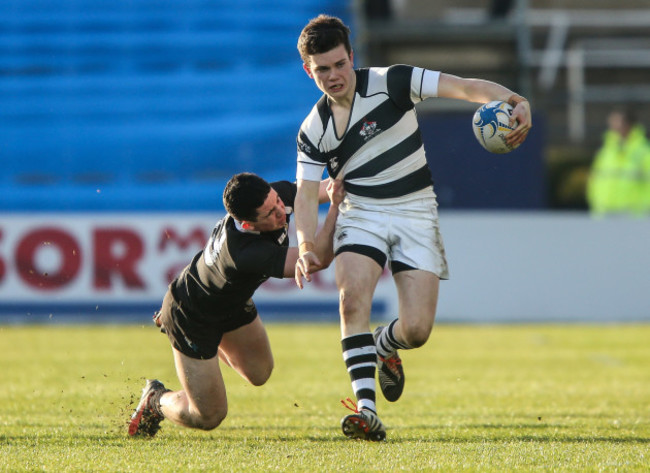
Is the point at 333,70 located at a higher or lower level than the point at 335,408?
higher

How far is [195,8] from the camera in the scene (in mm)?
18188

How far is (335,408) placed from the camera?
735 cm

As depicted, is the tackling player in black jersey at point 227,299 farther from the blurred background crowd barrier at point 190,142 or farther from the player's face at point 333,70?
the blurred background crowd barrier at point 190,142

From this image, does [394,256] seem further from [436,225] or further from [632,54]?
[632,54]

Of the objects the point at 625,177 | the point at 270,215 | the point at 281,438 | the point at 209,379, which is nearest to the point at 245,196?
the point at 270,215

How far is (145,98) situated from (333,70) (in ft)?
39.7

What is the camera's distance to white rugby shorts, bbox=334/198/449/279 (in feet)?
19.7

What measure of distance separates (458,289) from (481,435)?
28.3 feet

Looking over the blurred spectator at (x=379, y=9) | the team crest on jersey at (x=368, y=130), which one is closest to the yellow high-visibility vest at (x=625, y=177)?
the blurred spectator at (x=379, y=9)

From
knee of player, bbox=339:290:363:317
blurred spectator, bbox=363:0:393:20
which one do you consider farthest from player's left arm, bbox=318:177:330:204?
blurred spectator, bbox=363:0:393:20

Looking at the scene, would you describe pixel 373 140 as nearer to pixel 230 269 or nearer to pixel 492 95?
pixel 492 95

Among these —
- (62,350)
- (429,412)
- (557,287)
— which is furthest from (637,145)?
(429,412)

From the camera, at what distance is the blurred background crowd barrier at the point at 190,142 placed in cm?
1407

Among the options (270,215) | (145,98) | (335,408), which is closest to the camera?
(270,215)
